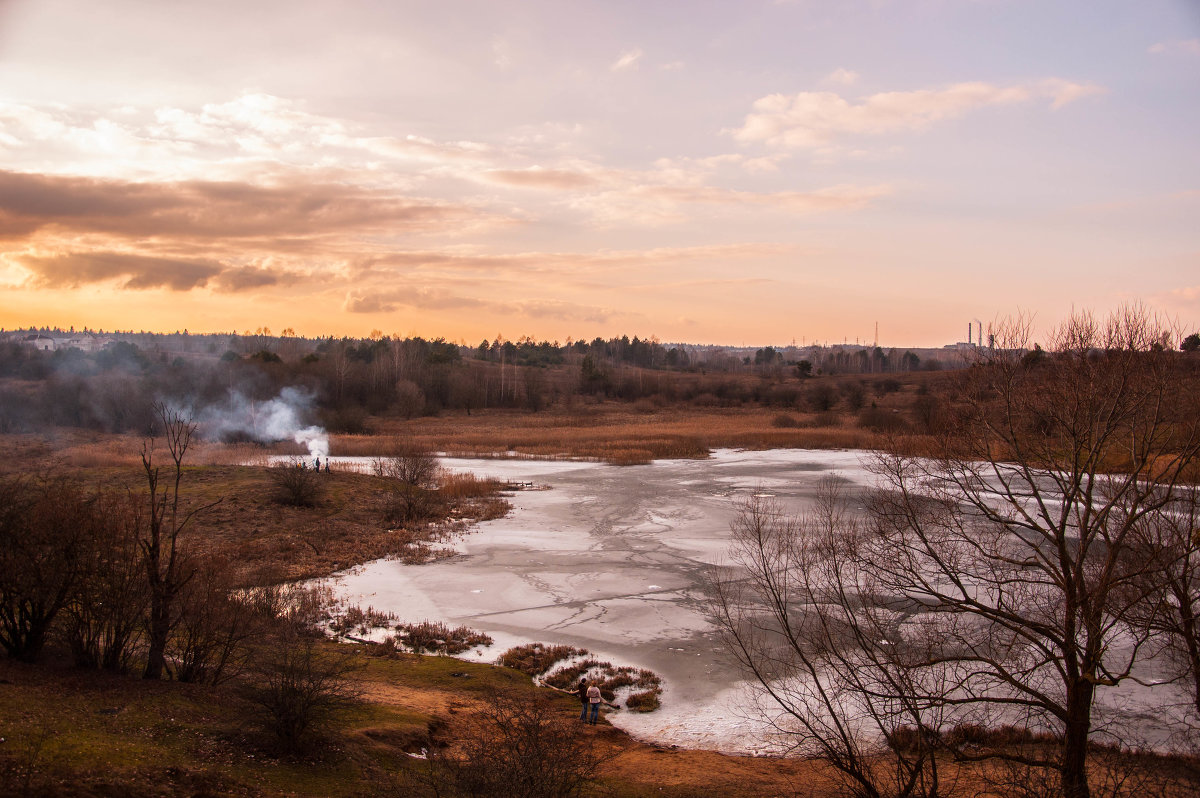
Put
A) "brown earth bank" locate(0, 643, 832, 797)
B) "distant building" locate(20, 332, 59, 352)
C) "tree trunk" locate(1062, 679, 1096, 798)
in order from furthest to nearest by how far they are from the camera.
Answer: "distant building" locate(20, 332, 59, 352)
"tree trunk" locate(1062, 679, 1096, 798)
"brown earth bank" locate(0, 643, 832, 797)

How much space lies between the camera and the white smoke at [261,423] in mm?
47128

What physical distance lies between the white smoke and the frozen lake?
21.8 meters

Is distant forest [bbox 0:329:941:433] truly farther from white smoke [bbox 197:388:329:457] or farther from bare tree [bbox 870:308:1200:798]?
bare tree [bbox 870:308:1200:798]

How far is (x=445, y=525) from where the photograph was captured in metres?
26.5

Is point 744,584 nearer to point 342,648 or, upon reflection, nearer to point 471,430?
point 342,648

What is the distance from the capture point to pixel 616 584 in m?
18.8

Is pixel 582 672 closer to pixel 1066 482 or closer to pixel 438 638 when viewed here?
pixel 438 638

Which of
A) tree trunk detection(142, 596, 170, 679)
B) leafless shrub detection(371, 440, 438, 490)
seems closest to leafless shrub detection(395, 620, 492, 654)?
tree trunk detection(142, 596, 170, 679)

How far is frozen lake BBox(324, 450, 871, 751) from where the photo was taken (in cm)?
1258

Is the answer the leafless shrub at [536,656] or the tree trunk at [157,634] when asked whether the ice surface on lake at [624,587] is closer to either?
the leafless shrub at [536,656]

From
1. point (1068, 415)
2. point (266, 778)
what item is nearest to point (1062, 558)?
point (1068, 415)

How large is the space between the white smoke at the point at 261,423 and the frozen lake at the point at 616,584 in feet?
71.7

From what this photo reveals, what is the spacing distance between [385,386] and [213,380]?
19.4m

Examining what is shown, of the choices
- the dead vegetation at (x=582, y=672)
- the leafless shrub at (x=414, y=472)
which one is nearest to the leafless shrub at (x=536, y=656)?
the dead vegetation at (x=582, y=672)
